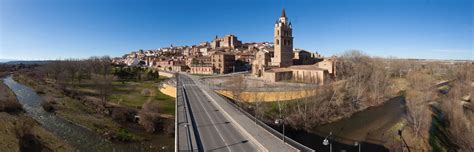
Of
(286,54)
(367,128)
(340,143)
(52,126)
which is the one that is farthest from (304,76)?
(52,126)

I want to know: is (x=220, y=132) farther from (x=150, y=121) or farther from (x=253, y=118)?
(x=150, y=121)

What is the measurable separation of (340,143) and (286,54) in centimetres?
3909

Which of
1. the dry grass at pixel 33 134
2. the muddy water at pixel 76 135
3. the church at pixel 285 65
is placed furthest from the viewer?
the church at pixel 285 65

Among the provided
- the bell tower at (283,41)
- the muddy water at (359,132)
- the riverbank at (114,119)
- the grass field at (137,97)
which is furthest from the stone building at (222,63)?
the muddy water at (359,132)

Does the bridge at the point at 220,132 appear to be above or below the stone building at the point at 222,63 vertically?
below

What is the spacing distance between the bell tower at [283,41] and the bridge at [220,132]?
35756 mm

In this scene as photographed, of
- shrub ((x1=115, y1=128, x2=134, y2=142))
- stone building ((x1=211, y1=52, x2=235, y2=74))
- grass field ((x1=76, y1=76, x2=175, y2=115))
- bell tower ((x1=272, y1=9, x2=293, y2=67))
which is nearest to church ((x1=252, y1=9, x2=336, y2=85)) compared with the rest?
bell tower ((x1=272, y1=9, x2=293, y2=67))

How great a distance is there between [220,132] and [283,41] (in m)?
44.3

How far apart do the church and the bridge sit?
84.0ft

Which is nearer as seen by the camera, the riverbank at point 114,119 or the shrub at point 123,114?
the riverbank at point 114,119

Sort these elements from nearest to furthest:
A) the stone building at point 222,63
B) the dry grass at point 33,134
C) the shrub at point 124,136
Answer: the dry grass at point 33,134, the shrub at point 124,136, the stone building at point 222,63

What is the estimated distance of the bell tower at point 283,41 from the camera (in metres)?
58.7

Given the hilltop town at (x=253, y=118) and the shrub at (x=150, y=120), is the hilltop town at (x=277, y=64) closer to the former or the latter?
the hilltop town at (x=253, y=118)

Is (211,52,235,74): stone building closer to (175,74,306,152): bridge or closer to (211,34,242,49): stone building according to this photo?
(175,74,306,152): bridge
